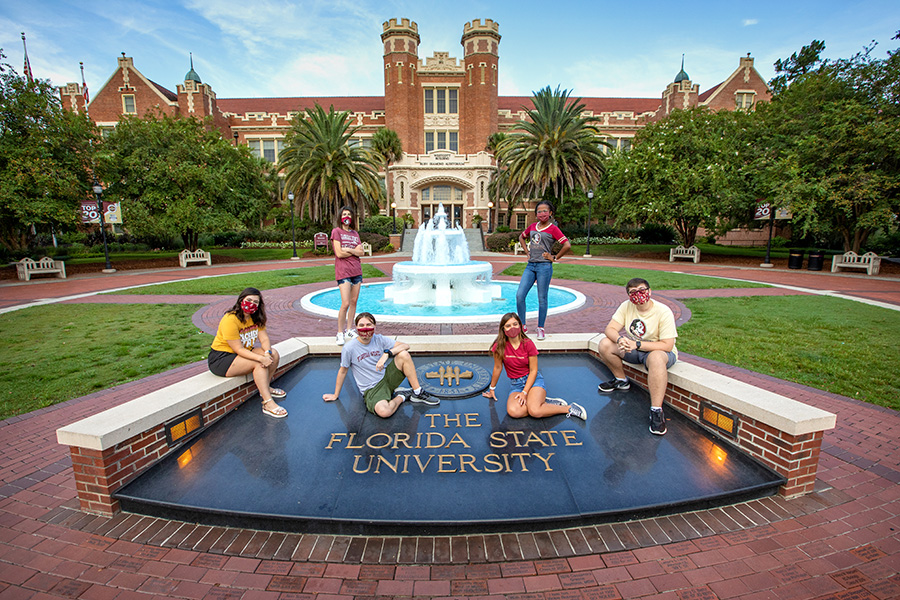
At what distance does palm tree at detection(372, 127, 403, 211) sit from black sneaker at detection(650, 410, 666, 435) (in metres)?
36.9

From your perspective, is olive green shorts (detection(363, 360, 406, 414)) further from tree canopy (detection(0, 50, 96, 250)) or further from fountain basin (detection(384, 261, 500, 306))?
tree canopy (detection(0, 50, 96, 250))

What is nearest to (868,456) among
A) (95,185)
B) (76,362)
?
(76,362)

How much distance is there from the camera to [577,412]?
13.0 feet

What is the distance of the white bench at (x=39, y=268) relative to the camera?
1778 cm

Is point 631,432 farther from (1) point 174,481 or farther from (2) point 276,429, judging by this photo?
(1) point 174,481

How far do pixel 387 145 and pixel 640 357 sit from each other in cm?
3882

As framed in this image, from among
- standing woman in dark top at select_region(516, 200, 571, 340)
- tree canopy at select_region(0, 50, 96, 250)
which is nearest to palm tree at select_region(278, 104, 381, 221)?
tree canopy at select_region(0, 50, 96, 250)

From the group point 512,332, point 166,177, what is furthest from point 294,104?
point 512,332

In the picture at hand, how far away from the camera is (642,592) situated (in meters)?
2.30

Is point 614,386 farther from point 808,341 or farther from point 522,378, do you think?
point 808,341

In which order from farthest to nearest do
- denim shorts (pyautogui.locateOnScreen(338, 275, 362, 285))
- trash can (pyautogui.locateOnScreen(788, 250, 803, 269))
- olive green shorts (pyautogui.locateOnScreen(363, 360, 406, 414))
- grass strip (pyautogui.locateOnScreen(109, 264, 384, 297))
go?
trash can (pyautogui.locateOnScreen(788, 250, 803, 269)) < grass strip (pyautogui.locateOnScreen(109, 264, 384, 297)) < denim shorts (pyautogui.locateOnScreen(338, 275, 362, 285)) < olive green shorts (pyautogui.locateOnScreen(363, 360, 406, 414))

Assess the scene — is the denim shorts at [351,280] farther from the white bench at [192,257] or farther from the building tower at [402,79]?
the building tower at [402,79]

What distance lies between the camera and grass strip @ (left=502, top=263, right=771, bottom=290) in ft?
46.7

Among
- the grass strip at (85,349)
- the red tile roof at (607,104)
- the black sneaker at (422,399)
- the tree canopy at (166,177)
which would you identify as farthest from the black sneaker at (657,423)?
the red tile roof at (607,104)
